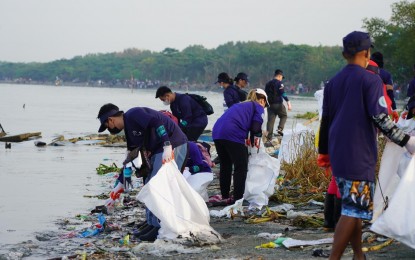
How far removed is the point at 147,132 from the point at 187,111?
3419mm

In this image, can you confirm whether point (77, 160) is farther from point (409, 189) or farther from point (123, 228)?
point (409, 189)

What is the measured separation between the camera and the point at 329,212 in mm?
6824

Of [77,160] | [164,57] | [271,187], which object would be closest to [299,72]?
[164,57]

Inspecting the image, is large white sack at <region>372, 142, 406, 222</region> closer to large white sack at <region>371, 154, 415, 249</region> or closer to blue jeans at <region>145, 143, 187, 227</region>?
large white sack at <region>371, 154, 415, 249</region>

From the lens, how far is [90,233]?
8.16 m

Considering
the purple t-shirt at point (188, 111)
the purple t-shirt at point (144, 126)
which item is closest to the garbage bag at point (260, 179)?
the purple t-shirt at point (144, 126)

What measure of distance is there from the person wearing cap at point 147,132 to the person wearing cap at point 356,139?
7.94ft

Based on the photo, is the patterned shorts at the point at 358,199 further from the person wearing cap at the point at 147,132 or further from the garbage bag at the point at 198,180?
the garbage bag at the point at 198,180

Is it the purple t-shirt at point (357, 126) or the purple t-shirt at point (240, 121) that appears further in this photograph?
the purple t-shirt at point (240, 121)

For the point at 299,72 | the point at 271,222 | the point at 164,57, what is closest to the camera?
the point at 271,222

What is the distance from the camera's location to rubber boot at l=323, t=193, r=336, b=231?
6.73m

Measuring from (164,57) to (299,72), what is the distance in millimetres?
67986

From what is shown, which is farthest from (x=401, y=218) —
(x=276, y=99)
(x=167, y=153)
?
(x=276, y=99)

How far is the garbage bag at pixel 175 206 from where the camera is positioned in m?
7.00
